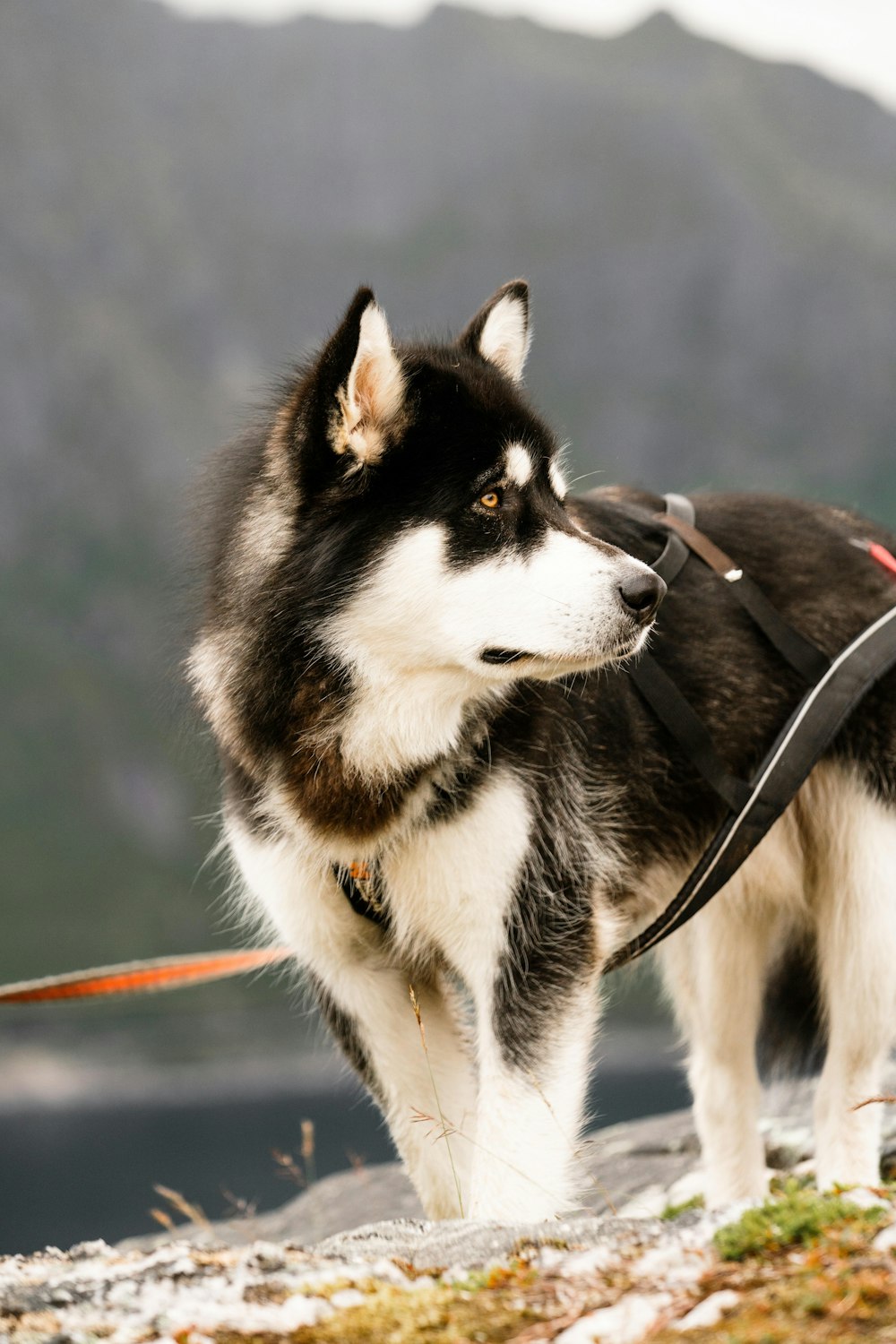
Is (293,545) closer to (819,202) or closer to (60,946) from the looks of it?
(60,946)

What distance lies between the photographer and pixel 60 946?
66562 millimetres

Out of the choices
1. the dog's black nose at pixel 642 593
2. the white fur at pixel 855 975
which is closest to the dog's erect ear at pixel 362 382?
the dog's black nose at pixel 642 593

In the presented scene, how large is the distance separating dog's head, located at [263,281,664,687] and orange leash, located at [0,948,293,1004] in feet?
4.53

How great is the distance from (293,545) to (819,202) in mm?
103819

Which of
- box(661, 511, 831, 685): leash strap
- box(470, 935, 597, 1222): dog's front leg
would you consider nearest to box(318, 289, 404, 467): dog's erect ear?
box(661, 511, 831, 685): leash strap

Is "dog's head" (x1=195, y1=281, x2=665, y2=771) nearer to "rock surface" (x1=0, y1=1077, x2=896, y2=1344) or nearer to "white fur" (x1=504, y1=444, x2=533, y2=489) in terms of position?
"white fur" (x1=504, y1=444, x2=533, y2=489)

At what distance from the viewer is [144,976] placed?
4.67 metres

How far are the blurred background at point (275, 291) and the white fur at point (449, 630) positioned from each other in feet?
154

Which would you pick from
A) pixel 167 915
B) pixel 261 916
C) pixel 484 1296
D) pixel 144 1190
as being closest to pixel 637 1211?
pixel 261 916

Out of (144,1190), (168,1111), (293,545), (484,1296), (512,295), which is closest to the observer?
(484,1296)

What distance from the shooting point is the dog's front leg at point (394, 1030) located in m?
4.02

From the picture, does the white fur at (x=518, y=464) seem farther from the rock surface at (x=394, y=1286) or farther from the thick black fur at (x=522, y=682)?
the rock surface at (x=394, y=1286)

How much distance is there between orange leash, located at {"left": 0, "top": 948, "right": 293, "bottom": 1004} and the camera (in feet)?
14.4

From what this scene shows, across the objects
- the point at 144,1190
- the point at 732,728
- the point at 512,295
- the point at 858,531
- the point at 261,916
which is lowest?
the point at 144,1190
